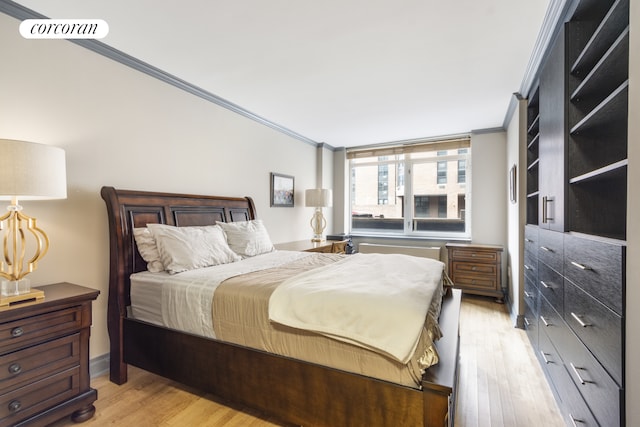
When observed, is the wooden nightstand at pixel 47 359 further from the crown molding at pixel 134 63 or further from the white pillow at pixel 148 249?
the crown molding at pixel 134 63

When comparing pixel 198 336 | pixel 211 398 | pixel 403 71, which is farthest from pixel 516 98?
pixel 211 398

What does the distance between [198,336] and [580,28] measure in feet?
9.77

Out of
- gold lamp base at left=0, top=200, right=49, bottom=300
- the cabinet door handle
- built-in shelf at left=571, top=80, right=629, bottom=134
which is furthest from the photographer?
the cabinet door handle

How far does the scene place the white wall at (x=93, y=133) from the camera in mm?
1948

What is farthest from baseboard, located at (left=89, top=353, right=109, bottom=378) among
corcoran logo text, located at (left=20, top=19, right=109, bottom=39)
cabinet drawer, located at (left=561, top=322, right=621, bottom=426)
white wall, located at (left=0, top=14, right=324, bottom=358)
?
cabinet drawer, located at (left=561, top=322, right=621, bottom=426)

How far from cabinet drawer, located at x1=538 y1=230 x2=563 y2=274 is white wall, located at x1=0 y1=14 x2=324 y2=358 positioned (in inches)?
119

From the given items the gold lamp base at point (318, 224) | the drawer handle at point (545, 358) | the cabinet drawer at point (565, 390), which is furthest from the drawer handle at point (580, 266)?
the gold lamp base at point (318, 224)

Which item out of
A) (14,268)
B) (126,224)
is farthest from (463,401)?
(14,268)

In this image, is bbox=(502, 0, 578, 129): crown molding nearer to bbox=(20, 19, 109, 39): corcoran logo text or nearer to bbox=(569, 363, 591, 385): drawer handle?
bbox=(569, 363, 591, 385): drawer handle

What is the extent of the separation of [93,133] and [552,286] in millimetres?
3440

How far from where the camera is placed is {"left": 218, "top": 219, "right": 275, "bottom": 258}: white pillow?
2.91 meters

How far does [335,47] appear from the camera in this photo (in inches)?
92.0

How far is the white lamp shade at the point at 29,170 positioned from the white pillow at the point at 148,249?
2.05 ft

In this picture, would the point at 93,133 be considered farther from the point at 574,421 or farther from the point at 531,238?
the point at 531,238
